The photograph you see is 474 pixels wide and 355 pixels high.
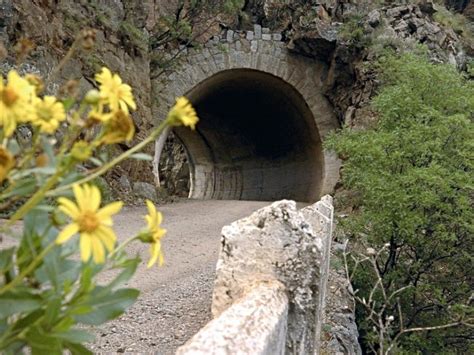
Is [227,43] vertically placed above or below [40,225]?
above

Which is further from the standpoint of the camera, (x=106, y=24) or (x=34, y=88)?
(x=106, y=24)

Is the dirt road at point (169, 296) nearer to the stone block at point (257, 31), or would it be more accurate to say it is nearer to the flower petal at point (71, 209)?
the flower petal at point (71, 209)

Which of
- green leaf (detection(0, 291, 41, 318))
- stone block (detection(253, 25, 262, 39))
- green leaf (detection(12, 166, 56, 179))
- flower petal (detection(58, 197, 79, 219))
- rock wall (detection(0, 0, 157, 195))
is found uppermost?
stone block (detection(253, 25, 262, 39))

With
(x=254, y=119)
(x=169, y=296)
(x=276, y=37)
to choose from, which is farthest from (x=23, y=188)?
(x=254, y=119)

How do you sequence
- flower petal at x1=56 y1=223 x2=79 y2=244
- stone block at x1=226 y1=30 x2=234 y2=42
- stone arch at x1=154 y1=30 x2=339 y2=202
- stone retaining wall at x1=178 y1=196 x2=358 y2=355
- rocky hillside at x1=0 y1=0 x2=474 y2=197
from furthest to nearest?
Answer: stone block at x1=226 y1=30 x2=234 y2=42 < stone arch at x1=154 y1=30 x2=339 y2=202 < rocky hillside at x1=0 y1=0 x2=474 y2=197 < stone retaining wall at x1=178 y1=196 x2=358 y2=355 < flower petal at x1=56 y1=223 x2=79 y2=244

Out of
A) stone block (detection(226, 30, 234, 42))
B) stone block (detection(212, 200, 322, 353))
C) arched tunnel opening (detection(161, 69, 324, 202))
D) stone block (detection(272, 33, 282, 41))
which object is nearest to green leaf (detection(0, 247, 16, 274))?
stone block (detection(212, 200, 322, 353))

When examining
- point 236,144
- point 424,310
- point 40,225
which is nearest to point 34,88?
point 40,225

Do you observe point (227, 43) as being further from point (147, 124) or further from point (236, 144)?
point (236, 144)

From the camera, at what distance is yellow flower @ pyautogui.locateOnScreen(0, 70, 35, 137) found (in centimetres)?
70

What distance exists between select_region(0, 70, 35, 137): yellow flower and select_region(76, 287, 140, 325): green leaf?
267mm

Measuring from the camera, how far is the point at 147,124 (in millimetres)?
11992

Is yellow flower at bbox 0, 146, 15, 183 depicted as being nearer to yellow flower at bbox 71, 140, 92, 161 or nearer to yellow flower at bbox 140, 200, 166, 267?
yellow flower at bbox 71, 140, 92, 161

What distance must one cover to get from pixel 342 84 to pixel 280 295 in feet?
44.3

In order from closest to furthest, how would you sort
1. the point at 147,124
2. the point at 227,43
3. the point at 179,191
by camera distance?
1. the point at 147,124
2. the point at 227,43
3. the point at 179,191
